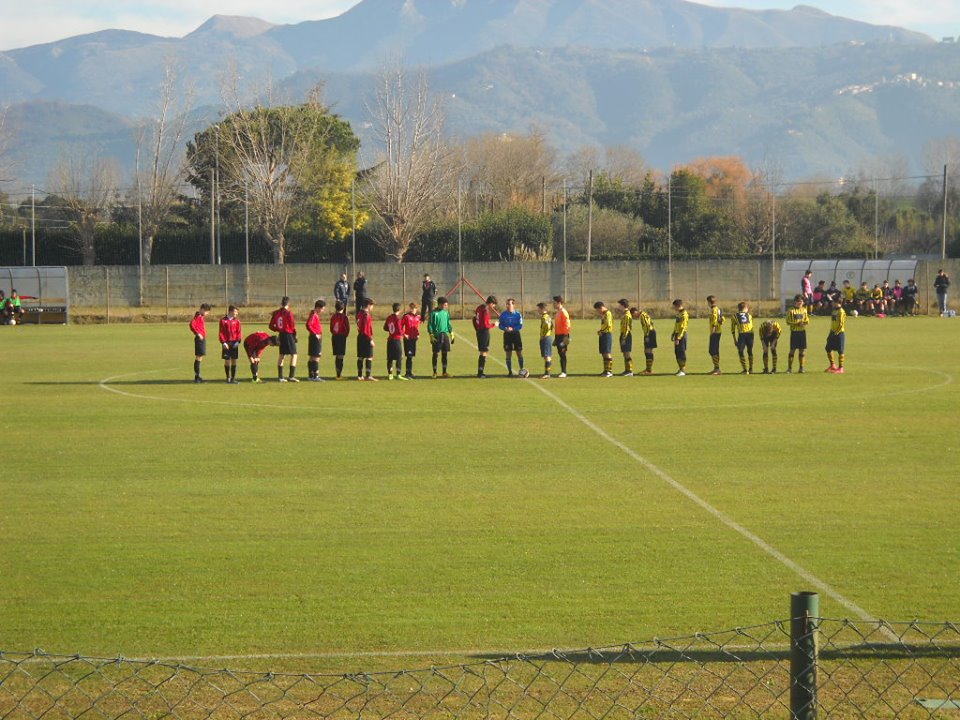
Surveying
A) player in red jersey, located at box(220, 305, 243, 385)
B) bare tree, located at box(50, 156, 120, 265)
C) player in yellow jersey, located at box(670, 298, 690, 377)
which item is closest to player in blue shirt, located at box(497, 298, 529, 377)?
player in yellow jersey, located at box(670, 298, 690, 377)

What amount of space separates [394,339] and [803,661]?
23619mm

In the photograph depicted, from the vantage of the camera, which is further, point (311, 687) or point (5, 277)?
point (5, 277)

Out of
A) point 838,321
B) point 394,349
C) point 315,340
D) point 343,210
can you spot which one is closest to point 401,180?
point 343,210

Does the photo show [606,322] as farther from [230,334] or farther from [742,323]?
[230,334]

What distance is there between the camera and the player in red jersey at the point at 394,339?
91.9ft

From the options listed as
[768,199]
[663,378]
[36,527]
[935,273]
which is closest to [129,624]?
[36,527]

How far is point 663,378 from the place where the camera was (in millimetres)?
28531

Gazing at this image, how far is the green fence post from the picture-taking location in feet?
16.6

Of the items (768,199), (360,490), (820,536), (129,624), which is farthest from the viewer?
(768,199)

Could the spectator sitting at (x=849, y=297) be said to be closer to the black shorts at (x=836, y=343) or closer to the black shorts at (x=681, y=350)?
the black shorts at (x=836, y=343)

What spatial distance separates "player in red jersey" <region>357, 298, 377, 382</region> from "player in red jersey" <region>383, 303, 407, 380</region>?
39 cm

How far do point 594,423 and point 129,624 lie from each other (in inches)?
483

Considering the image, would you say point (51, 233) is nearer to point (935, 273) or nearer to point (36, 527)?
point (935, 273)

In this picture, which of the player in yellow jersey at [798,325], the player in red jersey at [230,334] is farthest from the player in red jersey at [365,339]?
the player in yellow jersey at [798,325]
